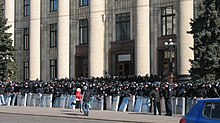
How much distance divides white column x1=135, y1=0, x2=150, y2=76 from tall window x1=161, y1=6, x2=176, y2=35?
60.7 inches

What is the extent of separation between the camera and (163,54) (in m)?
46.2

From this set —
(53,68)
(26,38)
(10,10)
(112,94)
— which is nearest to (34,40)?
(53,68)

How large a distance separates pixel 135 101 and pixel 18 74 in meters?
32.6

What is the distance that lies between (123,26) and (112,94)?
1891 cm

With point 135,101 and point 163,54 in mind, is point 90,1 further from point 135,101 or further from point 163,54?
point 135,101

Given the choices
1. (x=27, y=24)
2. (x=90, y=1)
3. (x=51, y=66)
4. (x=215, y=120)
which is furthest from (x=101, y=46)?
(x=215, y=120)

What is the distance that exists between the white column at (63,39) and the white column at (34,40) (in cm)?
393

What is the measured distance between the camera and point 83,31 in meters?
53.2

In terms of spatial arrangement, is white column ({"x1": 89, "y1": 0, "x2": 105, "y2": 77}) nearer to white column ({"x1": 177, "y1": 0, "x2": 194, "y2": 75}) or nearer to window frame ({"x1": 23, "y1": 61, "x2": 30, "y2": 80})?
white column ({"x1": 177, "y1": 0, "x2": 194, "y2": 75})

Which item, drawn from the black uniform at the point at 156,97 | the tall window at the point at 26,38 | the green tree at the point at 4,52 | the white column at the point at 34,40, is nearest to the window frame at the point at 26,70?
the tall window at the point at 26,38

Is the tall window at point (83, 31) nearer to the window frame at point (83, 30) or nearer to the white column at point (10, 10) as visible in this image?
the window frame at point (83, 30)

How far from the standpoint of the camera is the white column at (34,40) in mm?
55531

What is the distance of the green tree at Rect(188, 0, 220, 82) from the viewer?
29078 millimetres

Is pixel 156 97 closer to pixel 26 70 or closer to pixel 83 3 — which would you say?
pixel 83 3
